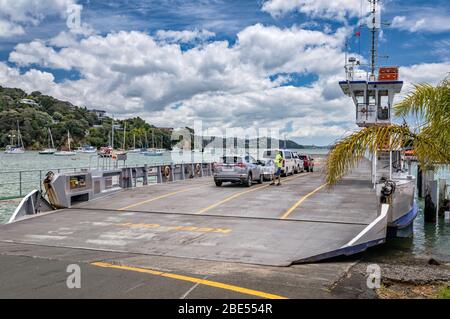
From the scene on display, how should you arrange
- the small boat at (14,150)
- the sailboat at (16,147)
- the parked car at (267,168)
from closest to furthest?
the parked car at (267,168) < the small boat at (14,150) < the sailboat at (16,147)

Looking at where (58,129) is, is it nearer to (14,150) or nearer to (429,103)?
(14,150)

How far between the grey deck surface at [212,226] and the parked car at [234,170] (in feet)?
10.1

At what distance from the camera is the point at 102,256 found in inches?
359

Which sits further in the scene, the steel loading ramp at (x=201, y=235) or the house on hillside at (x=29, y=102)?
the house on hillside at (x=29, y=102)

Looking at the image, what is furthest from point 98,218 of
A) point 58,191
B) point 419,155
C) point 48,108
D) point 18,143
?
point 48,108

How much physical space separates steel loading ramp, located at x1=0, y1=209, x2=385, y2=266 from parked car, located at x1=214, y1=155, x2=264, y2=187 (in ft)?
25.2

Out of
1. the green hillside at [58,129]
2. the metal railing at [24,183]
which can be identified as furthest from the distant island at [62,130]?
the metal railing at [24,183]

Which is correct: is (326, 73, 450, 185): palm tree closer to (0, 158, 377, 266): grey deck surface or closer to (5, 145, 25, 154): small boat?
(0, 158, 377, 266): grey deck surface

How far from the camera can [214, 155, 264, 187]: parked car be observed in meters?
21.4

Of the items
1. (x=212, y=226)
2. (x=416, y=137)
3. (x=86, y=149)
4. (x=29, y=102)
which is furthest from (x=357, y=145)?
(x=29, y=102)

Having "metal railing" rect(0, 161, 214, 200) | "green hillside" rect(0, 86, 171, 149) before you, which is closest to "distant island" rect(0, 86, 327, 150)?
"green hillside" rect(0, 86, 171, 149)

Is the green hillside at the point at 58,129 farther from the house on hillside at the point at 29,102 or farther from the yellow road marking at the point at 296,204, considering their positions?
the yellow road marking at the point at 296,204

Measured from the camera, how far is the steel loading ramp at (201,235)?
9562 mm
